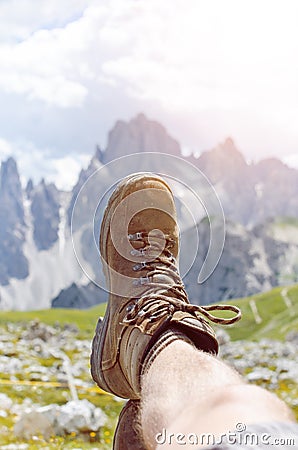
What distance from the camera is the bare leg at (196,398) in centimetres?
202

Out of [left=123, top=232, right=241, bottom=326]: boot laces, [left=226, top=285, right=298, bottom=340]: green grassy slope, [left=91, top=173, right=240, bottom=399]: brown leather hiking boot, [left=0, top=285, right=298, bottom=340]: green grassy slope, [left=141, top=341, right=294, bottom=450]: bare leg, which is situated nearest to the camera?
[left=141, top=341, right=294, bottom=450]: bare leg

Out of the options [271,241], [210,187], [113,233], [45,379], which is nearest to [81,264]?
[113,233]

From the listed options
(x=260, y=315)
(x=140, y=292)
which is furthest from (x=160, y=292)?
(x=260, y=315)

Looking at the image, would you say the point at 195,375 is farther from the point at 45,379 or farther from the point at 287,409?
the point at 45,379

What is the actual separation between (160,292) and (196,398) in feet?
5.88

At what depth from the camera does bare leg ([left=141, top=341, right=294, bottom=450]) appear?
2.02 meters

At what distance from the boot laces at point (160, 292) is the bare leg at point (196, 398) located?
0.52 m

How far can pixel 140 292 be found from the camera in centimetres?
442

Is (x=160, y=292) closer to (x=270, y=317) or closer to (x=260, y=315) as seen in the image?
(x=270, y=317)

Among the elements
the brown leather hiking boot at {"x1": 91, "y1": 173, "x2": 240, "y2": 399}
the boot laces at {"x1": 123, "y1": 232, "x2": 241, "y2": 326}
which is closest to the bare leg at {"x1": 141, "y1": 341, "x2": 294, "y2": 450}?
the brown leather hiking boot at {"x1": 91, "y1": 173, "x2": 240, "y2": 399}

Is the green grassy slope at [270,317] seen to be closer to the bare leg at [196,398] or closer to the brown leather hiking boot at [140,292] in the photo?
the brown leather hiking boot at [140,292]

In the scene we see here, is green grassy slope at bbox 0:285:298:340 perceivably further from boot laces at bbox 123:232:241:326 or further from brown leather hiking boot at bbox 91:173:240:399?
boot laces at bbox 123:232:241:326

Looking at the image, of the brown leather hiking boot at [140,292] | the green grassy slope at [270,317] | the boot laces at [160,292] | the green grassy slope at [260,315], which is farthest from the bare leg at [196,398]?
the green grassy slope at [260,315]

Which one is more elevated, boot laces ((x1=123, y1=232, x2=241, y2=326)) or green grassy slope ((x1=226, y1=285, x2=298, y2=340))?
boot laces ((x1=123, y1=232, x2=241, y2=326))
